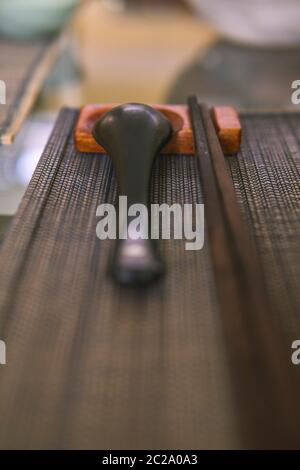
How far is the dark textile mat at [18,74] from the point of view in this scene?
2.58 ft

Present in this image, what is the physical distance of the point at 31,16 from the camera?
3.81 ft

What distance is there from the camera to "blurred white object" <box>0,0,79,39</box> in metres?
1.15

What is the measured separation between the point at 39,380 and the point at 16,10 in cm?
101

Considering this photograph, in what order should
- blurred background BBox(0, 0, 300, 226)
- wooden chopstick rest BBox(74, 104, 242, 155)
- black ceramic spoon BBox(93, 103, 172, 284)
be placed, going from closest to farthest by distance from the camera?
1. black ceramic spoon BBox(93, 103, 172, 284)
2. wooden chopstick rest BBox(74, 104, 242, 155)
3. blurred background BBox(0, 0, 300, 226)

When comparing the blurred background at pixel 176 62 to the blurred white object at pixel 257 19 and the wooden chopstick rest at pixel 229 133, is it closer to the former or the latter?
the blurred white object at pixel 257 19

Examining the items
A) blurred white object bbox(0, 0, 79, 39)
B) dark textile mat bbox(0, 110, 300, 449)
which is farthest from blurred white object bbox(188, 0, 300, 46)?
dark textile mat bbox(0, 110, 300, 449)

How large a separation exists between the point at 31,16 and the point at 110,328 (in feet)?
3.19

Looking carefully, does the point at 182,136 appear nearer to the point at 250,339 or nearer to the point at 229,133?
the point at 229,133

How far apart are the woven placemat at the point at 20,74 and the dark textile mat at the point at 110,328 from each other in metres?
0.21

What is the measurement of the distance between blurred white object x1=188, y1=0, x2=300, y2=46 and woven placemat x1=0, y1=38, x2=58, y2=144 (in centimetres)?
41

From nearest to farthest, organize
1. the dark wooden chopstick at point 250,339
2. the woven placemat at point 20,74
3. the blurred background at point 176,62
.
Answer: the dark wooden chopstick at point 250,339 < the woven placemat at point 20,74 < the blurred background at point 176,62

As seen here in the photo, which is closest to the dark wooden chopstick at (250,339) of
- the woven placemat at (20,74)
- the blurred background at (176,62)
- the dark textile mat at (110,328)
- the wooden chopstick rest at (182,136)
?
the dark textile mat at (110,328)

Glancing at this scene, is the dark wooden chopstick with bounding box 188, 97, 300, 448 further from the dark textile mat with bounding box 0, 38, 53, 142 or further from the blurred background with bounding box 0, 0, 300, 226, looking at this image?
the blurred background with bounding box 0, 0, 300, 226
